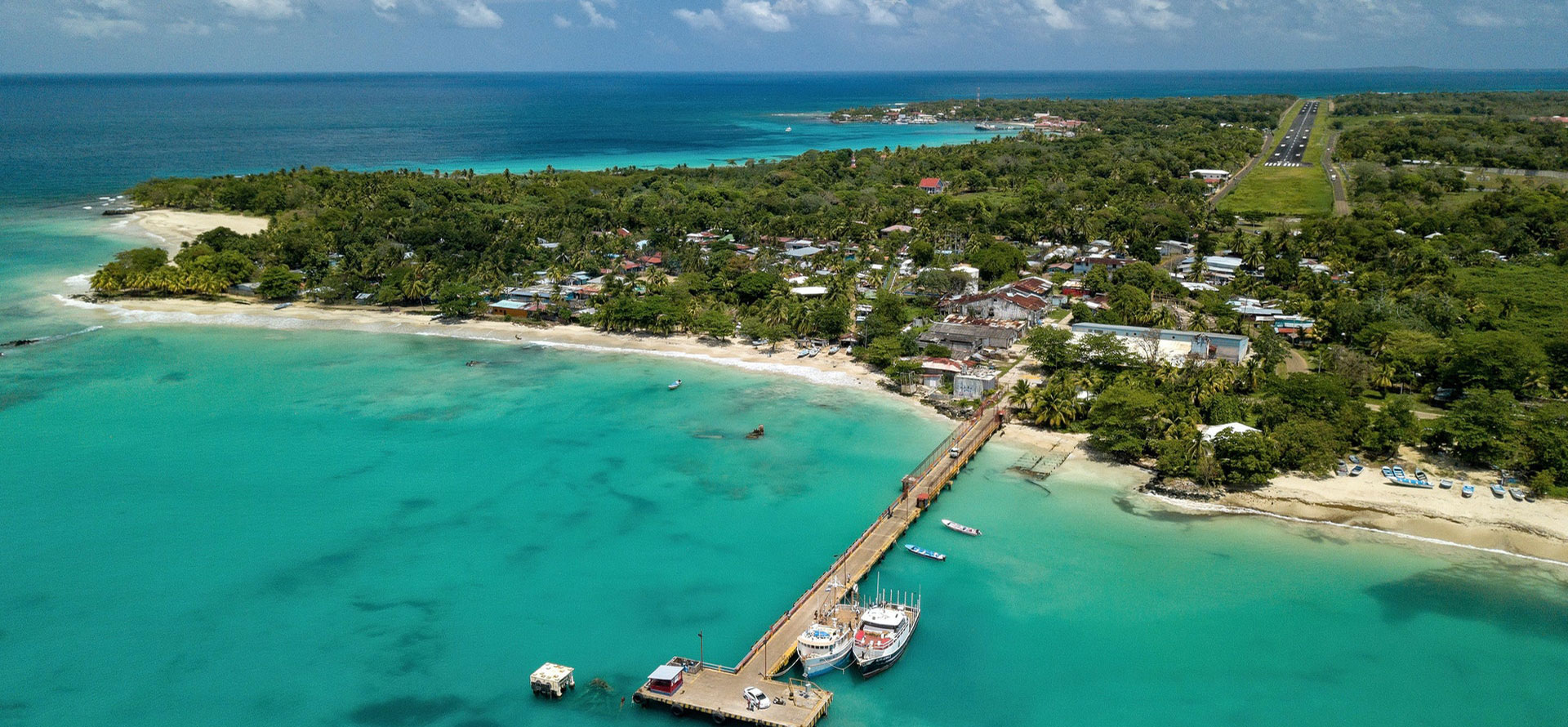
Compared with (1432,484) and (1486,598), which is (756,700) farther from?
(1432,484)

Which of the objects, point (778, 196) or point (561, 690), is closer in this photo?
point (561, 690)

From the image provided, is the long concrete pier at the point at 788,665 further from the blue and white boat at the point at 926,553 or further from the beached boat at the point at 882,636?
the beached boat at the point at 882,636

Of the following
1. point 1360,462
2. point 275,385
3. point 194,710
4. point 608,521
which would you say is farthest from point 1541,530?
point 275,385

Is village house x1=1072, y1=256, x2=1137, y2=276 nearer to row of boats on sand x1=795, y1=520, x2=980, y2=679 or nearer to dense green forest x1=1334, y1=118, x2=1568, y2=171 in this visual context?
row of boats on sand x1=795, y1=520, x2=980, y2=679

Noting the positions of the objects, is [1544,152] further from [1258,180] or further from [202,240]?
[202,240]

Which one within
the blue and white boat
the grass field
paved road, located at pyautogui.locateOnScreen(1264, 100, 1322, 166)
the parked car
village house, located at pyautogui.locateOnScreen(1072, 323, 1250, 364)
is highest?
paved road, located at pyautogui.locateOnScreen(1264, 100, 1322, 166)

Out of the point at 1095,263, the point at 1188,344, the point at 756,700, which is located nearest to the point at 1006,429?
the point at 1188,344

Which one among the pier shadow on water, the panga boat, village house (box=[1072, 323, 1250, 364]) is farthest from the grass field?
the panga boat
